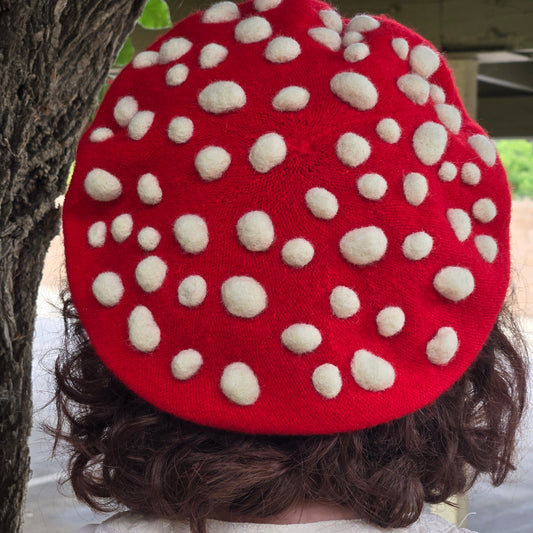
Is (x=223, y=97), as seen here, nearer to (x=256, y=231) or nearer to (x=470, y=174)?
(x=256, y=231)

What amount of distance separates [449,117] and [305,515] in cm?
53

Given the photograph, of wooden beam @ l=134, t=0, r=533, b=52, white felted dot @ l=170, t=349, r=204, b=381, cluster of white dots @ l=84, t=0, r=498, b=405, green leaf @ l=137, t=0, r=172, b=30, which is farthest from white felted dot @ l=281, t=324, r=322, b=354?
wooden beam @ l=134, t=0, r=533, b=52

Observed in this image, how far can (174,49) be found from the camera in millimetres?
1030

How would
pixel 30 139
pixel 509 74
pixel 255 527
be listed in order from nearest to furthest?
pixel 255 527 < pixel 30 139 < pixel 509 74

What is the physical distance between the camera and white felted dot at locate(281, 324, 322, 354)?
0.87m

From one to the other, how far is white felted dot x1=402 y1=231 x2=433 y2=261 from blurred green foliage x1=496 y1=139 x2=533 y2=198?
59.7 ft

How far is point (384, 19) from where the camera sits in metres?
1.06

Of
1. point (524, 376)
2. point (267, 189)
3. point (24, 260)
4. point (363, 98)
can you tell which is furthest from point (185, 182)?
point (524, 376)

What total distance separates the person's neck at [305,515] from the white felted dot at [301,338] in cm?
23

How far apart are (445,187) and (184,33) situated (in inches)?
15.9

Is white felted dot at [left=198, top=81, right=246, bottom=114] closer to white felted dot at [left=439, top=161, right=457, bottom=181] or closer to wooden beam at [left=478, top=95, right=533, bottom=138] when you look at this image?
white felted dot at [left=439, top=161, right=457, bottom=181]

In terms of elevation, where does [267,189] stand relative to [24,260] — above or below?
above

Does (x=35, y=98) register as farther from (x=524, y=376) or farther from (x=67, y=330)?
(x=524, y=376)

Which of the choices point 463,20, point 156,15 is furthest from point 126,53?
point 463,20
